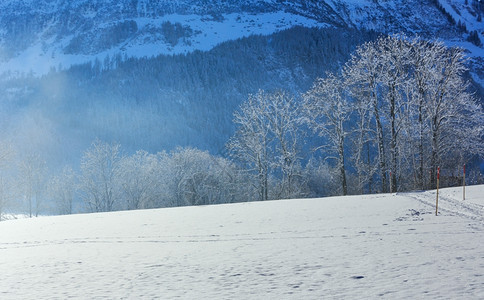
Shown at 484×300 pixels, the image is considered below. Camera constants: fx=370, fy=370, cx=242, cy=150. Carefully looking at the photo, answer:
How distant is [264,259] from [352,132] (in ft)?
86.8

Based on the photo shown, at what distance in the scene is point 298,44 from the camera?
17212cm

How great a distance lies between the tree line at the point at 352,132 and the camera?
27719 millimetres

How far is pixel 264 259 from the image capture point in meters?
7.95

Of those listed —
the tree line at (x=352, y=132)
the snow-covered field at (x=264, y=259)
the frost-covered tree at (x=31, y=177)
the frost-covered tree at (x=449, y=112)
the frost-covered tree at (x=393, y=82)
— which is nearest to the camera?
the snow-covered field at (x=264, y=259)

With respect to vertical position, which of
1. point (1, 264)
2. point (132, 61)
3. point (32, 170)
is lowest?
point (1, 264)

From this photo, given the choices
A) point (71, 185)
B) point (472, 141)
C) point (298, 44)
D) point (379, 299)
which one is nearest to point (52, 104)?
point (71, 185)

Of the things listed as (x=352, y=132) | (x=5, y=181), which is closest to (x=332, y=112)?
(x=352, y=132)

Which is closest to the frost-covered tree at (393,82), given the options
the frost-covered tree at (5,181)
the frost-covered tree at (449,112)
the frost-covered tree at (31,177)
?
the frost-covered tree at (449,112)

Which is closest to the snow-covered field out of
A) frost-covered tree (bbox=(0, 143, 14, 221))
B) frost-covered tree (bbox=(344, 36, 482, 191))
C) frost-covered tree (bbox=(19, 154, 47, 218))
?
Result: frost-covered tree (bbox=(344, 36, 482, 191))

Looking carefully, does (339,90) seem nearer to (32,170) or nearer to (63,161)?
(32,170)

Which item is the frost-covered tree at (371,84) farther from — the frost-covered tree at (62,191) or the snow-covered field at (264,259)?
the frost-covered tree at (62,191)

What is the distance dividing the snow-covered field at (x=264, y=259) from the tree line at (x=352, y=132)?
15468mm

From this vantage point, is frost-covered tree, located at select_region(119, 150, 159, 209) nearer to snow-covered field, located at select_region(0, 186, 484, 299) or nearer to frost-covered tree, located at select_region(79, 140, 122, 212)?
frost-covered tree, located at select_region(79, 140, 122, 212)

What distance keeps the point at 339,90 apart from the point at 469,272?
89.7 ft
